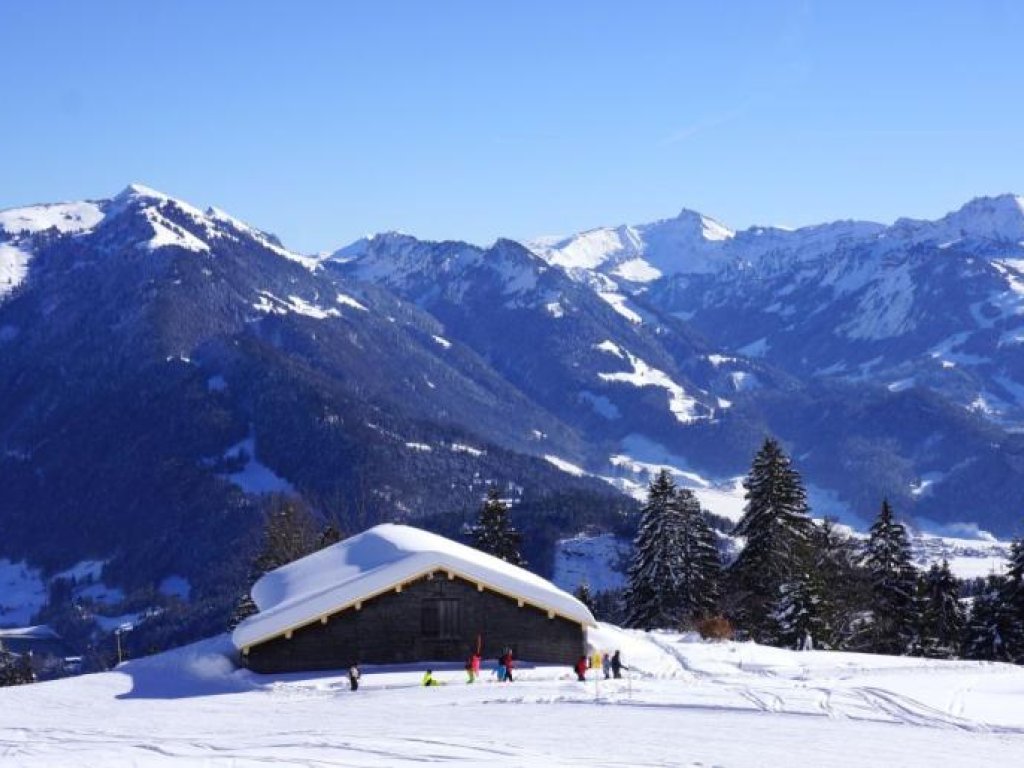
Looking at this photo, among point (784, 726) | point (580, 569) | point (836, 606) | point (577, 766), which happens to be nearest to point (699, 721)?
point (784, 726)

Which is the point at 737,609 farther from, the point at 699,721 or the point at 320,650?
the point at 699,721

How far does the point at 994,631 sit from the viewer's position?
59.2 meters

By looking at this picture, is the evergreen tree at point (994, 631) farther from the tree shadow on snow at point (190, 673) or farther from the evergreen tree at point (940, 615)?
the tree shadow on snow at point (190, 673)

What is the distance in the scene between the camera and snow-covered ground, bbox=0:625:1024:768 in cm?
2792

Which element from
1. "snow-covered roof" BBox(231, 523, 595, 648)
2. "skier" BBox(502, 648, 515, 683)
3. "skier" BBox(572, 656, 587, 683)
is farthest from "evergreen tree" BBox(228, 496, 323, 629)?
"skier" BBox(572, 656, 587, 683)

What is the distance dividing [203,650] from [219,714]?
10.7 metres

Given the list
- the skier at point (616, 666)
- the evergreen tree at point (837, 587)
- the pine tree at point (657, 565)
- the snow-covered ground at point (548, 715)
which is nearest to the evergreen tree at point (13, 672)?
the pine tree at point (657, 565)

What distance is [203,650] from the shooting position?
45.3 m

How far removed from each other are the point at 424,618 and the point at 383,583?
6.33ft

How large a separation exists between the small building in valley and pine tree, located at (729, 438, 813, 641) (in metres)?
19.4

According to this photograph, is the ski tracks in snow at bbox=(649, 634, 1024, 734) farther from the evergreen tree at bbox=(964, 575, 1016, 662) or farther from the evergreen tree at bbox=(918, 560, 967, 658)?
the evergreen tree at bbox=(918, 560, 967, 658)

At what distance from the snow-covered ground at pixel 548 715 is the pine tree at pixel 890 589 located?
1607 cm

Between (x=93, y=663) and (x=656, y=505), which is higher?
(x=656, y=505)

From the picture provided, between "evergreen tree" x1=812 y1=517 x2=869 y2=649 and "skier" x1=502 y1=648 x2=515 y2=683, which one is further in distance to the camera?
"evergreen tree" x1=812 y1=517 x2=869 y2=649
